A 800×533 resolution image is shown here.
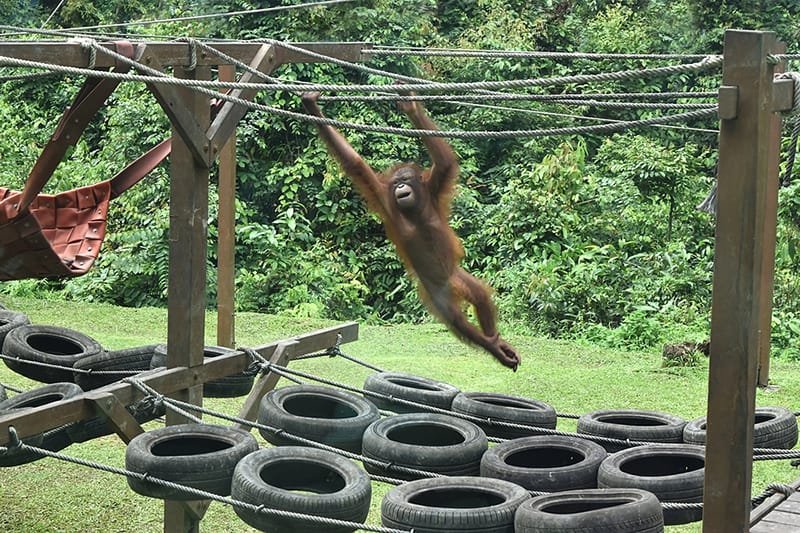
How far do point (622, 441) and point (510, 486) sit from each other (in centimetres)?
79

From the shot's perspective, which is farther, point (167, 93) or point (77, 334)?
point (77, 334)

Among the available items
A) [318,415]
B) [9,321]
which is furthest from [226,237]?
[318,415]

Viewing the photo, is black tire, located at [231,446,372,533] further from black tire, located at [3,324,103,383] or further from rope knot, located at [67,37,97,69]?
black tire, located at [3,324,103,383]

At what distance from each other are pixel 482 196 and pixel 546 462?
275 inches

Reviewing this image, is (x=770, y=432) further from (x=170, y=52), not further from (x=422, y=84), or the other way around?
(x=170, y=52)

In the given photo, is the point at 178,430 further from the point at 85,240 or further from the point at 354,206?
the point at 354,206

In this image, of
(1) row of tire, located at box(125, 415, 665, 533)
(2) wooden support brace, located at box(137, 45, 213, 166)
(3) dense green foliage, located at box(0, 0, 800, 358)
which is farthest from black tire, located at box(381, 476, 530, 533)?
(3) dense green foliage, located at box(0, 0, 800, 358)

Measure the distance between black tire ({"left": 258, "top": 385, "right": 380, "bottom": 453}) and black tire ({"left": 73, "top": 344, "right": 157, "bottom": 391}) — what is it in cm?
92

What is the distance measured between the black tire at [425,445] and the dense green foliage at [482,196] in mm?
4490

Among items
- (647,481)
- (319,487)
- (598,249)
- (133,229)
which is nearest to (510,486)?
(647,481)

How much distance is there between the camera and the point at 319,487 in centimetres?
391

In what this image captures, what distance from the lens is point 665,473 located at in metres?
4.04

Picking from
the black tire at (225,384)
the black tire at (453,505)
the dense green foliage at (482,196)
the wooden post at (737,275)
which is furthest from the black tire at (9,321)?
the wooden post at (737,275)

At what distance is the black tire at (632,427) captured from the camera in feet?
14.1
